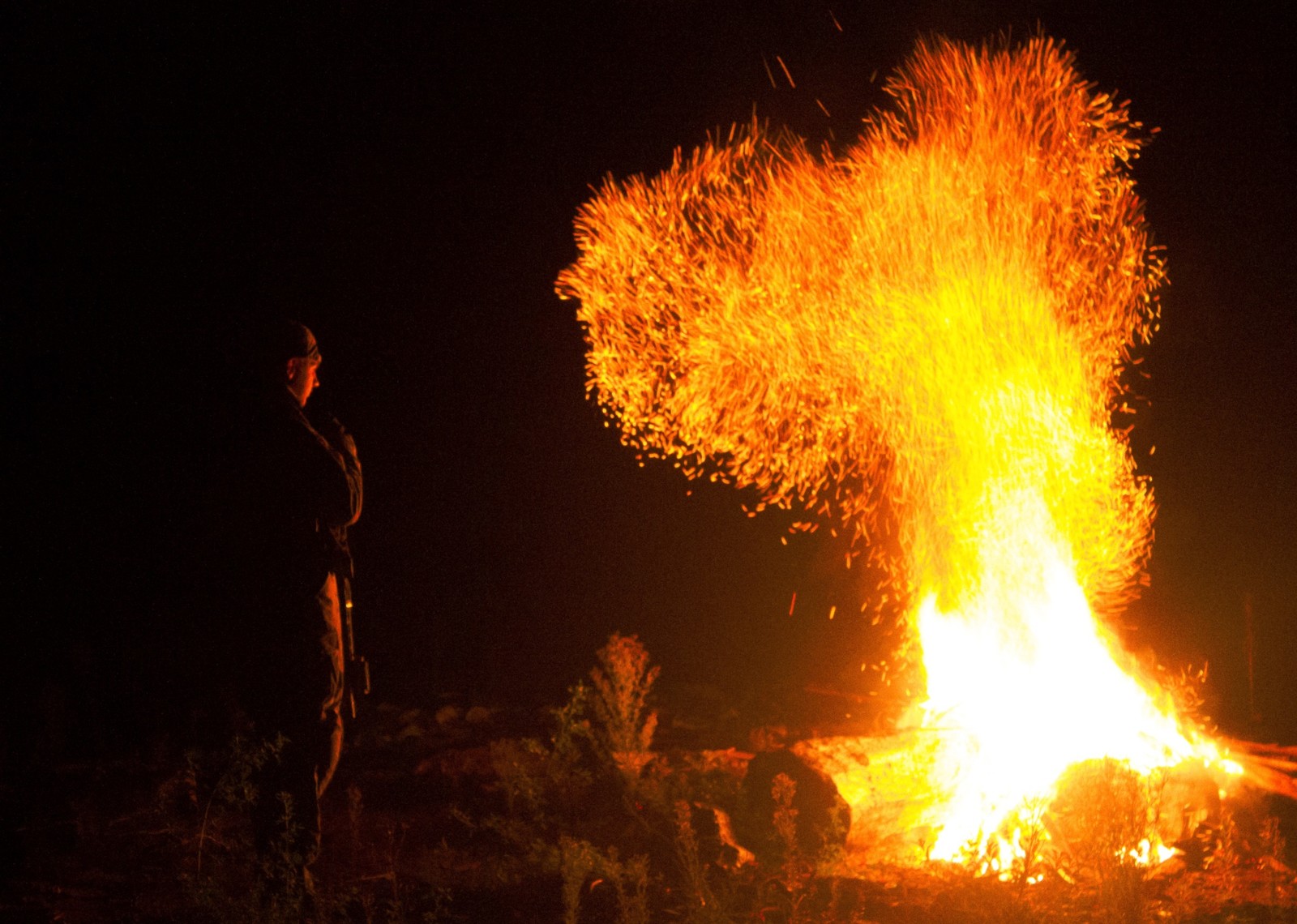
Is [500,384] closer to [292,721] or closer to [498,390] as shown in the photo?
[498,390]

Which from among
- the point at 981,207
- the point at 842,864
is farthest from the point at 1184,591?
the point at 842,864

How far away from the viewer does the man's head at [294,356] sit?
12.3ft

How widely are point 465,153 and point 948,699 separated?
24.5ft

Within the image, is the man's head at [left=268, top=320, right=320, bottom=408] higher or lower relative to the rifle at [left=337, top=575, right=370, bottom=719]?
higher

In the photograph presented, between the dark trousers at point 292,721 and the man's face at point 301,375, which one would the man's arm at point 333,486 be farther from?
the dark trousers at point 292,721

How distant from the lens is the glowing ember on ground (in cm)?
590

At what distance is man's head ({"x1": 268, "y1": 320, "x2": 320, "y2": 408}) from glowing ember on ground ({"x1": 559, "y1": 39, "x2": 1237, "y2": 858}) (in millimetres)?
3069

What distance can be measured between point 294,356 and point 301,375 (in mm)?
102

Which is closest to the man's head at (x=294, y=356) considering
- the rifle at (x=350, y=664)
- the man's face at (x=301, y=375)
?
the man's face at (x=301, y=375)

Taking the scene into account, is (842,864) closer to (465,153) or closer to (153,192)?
(465,153)

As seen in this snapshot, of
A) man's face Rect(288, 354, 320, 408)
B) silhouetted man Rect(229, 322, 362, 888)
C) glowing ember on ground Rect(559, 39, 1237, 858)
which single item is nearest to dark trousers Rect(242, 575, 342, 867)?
silhouetted man Rect(229, 322, 362, 888)

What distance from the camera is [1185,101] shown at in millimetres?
8141

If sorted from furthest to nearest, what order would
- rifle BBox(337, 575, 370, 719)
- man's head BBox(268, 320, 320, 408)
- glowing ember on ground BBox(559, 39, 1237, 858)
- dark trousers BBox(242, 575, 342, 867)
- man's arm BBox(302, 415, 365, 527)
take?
glowing ember on ground BBox(559, 39, 1237, 858) → rifle BBox(337, 575, 370, 719) → man's head BBox(268, 320, 320, 408) → man's arm BBox(302, 415, 365, 527) → dark trousers BBox(242, 575, 342, 867)

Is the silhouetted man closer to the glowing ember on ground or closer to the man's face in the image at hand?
the man's face
